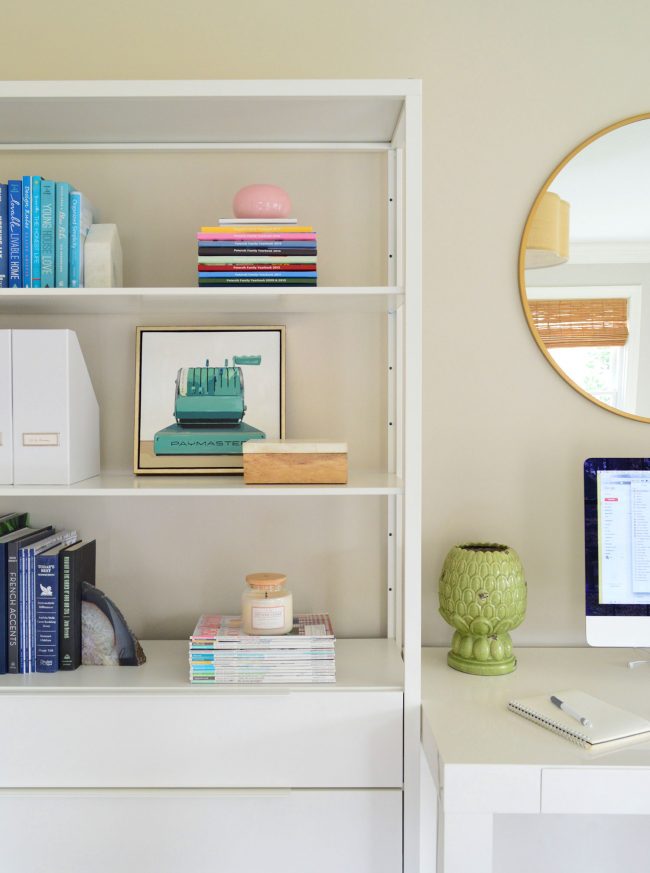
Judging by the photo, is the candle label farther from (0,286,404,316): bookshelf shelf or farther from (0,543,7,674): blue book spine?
(0,286,404,316): bookshelf shelf

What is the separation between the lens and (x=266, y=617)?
1526 mm

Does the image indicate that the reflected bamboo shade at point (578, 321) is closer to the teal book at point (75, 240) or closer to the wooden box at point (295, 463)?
the wooden box at point (295, 463)

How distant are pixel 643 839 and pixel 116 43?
86.9 inches

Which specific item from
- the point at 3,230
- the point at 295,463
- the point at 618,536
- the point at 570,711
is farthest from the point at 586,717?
the point at 3,230

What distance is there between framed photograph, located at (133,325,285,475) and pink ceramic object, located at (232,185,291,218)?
31 centimetres

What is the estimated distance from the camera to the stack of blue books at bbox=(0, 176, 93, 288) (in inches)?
59.4

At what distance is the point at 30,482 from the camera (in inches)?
59.9

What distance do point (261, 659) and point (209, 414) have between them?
56 centimetres

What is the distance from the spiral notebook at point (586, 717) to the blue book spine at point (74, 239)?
118 centimetres

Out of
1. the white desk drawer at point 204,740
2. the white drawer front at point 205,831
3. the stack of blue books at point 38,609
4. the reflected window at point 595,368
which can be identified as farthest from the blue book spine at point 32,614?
the reflected window at point 595,368

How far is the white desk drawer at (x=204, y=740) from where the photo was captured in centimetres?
145

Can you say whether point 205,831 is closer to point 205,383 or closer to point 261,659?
point 261,659

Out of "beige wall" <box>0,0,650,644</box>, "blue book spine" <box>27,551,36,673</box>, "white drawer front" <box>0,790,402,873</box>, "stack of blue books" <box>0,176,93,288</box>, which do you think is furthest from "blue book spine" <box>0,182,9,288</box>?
"white drawer front" <box>0,790,402,873</box>

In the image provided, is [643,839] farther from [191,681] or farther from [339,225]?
[339,225]
